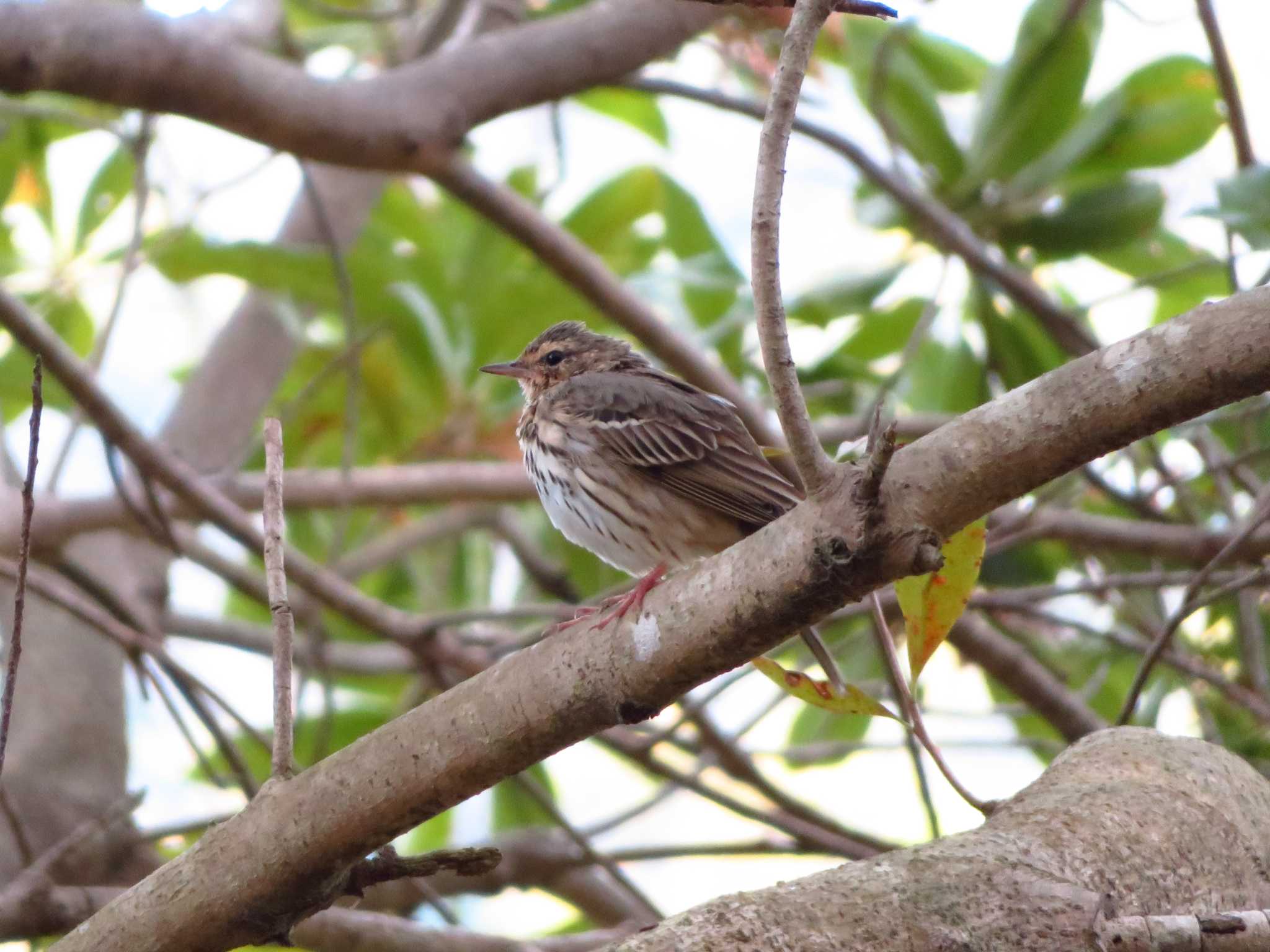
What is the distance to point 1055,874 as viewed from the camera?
2197 millimetres

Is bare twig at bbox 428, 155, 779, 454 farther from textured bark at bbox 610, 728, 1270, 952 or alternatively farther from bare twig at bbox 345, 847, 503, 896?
bare twig at bbox 345, 847, 503, 896

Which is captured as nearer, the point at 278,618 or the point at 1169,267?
the point at 278,618

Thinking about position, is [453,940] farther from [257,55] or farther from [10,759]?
[257,55]

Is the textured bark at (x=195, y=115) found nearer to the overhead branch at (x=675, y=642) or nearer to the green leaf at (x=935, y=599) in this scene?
the overhead branch at (x=675, y=642)

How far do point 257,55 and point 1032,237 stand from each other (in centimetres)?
310

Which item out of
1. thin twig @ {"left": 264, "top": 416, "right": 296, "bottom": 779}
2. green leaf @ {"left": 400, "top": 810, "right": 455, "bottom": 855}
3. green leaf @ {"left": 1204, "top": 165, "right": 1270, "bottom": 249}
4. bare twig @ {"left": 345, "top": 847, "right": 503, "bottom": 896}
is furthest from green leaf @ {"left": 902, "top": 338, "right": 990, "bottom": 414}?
bare twig @ {"left": 345, "top": 847, "right": 503, "bottom": 896}

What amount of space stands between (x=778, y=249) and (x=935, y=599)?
1.06 meters

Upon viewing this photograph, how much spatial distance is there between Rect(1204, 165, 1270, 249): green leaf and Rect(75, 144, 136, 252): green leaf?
4467 mm

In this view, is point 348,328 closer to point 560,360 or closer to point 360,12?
point 560,360

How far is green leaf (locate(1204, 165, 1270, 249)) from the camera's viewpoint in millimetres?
4156

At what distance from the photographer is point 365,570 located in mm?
6328

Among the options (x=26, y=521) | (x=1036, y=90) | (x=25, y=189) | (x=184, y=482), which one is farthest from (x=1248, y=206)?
(x=25, y=189)

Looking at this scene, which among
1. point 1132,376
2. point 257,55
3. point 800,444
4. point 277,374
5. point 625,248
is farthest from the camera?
point 625,248

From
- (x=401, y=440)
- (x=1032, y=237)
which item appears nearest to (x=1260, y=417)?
(x=1032, y=237)
